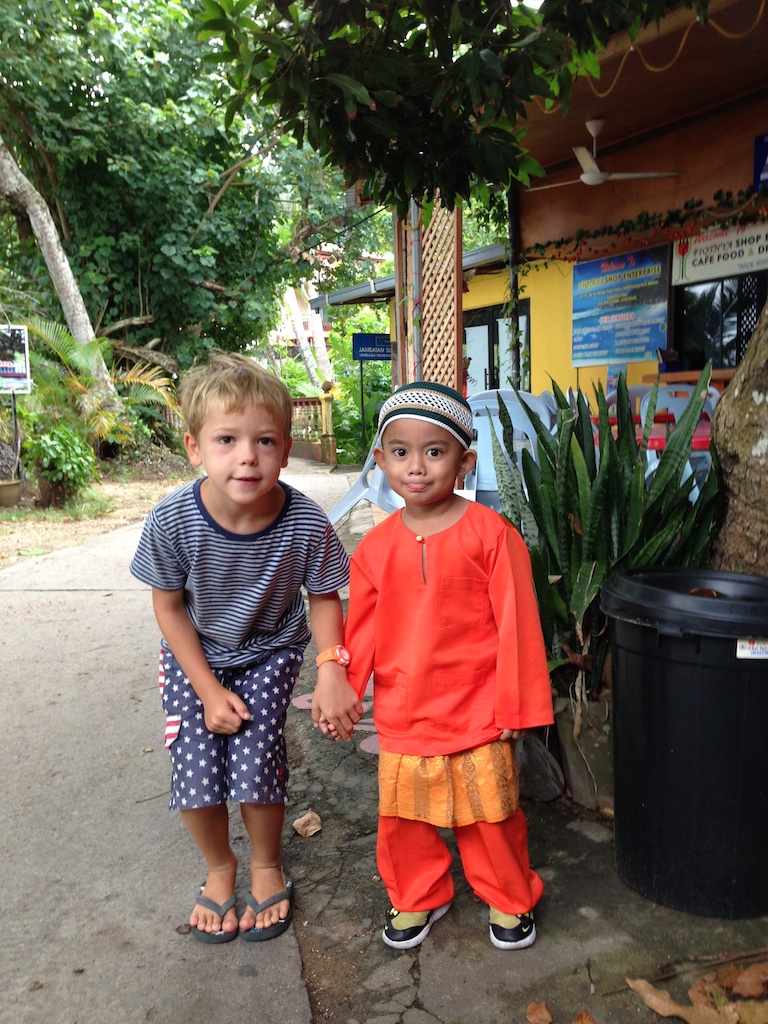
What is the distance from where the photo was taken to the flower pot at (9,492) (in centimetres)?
1014

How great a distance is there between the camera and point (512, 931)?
200 cm

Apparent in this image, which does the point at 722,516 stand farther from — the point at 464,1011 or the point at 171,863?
the point at 171,863

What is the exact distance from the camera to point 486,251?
34.0 ft

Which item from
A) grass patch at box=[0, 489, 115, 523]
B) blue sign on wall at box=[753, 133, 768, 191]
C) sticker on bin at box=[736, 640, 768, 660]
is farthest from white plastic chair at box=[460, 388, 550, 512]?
grass patch at box=[0, 489, 115, 523]

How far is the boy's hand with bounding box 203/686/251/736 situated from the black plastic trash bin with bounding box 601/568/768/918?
3.21ft

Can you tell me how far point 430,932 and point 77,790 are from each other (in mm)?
1513

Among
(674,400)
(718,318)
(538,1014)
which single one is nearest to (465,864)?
(538,1014)

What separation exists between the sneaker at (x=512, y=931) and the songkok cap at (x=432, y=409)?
3.85 feet

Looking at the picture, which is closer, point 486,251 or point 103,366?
point 486,251

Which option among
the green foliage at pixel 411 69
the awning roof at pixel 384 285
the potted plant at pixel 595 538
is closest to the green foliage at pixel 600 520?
the potted plant at pixel 595 538

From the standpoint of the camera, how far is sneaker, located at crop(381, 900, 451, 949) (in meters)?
2.03

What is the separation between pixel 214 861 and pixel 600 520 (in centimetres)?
149

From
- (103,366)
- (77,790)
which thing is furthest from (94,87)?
(77,790)

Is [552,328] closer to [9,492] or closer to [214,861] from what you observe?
[9,492]
